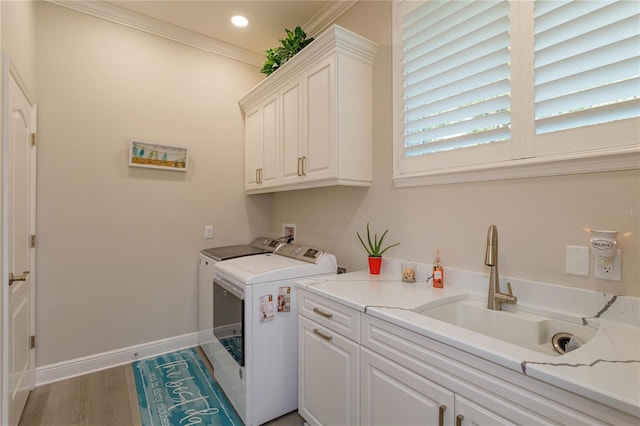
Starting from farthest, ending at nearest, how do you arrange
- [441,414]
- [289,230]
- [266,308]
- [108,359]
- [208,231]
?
[289,230], [208,231], [108,359], [266,308], [441,414]

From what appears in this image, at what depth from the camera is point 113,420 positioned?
185 centimetres

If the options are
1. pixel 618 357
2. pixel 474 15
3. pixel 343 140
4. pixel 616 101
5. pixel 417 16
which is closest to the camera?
pixel 618 357

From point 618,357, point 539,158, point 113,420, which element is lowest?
point 113,420

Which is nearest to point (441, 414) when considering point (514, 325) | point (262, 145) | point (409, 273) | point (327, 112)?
point (514, 325)

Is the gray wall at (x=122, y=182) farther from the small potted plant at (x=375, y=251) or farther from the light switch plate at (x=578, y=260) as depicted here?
the light switch plate at (x=578, y=260)

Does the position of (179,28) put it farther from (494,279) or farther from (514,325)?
(514,325)

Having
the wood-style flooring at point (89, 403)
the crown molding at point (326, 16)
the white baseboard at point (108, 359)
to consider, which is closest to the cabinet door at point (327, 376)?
the wood-style flooring at point (89, 403)

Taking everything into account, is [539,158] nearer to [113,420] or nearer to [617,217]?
[617,217]

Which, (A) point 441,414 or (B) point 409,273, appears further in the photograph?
(B) point 409,273

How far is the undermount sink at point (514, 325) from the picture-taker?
117 cm

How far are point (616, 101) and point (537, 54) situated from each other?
14.5 inches

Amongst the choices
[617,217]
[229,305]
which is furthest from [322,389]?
[617,217]

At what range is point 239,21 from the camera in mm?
2605

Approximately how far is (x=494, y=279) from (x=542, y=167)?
0.52 metres
